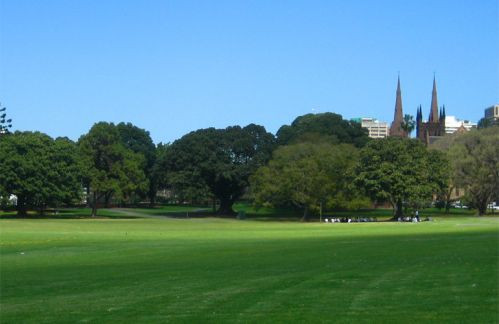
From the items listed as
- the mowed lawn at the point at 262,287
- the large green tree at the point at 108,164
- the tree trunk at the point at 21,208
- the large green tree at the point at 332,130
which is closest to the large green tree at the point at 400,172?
the large green tree at the point at 332,130

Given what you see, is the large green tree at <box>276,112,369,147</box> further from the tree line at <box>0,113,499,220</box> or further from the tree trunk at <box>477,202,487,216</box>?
the tree trunk at <box>477,202,487,216</box>

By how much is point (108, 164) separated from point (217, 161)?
15761 mm

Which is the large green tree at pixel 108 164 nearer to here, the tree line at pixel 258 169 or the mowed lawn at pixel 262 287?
the tree line at pixel 258 169

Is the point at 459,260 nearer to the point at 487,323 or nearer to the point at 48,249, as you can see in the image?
the point at 487,323

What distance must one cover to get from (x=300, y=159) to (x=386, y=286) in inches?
3264

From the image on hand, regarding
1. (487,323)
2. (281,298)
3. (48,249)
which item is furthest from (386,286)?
(48,249)

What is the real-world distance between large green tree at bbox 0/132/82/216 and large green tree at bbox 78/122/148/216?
16.4 feet

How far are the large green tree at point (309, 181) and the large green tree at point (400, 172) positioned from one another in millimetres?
3304

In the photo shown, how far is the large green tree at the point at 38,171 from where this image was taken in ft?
308

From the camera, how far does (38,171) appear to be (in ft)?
309

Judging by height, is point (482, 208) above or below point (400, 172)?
below

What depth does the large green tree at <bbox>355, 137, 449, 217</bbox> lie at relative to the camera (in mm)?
90250

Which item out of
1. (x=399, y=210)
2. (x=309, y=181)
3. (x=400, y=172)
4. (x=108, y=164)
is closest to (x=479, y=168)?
(x=399, y=210)

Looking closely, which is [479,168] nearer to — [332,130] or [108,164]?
[332,130]
